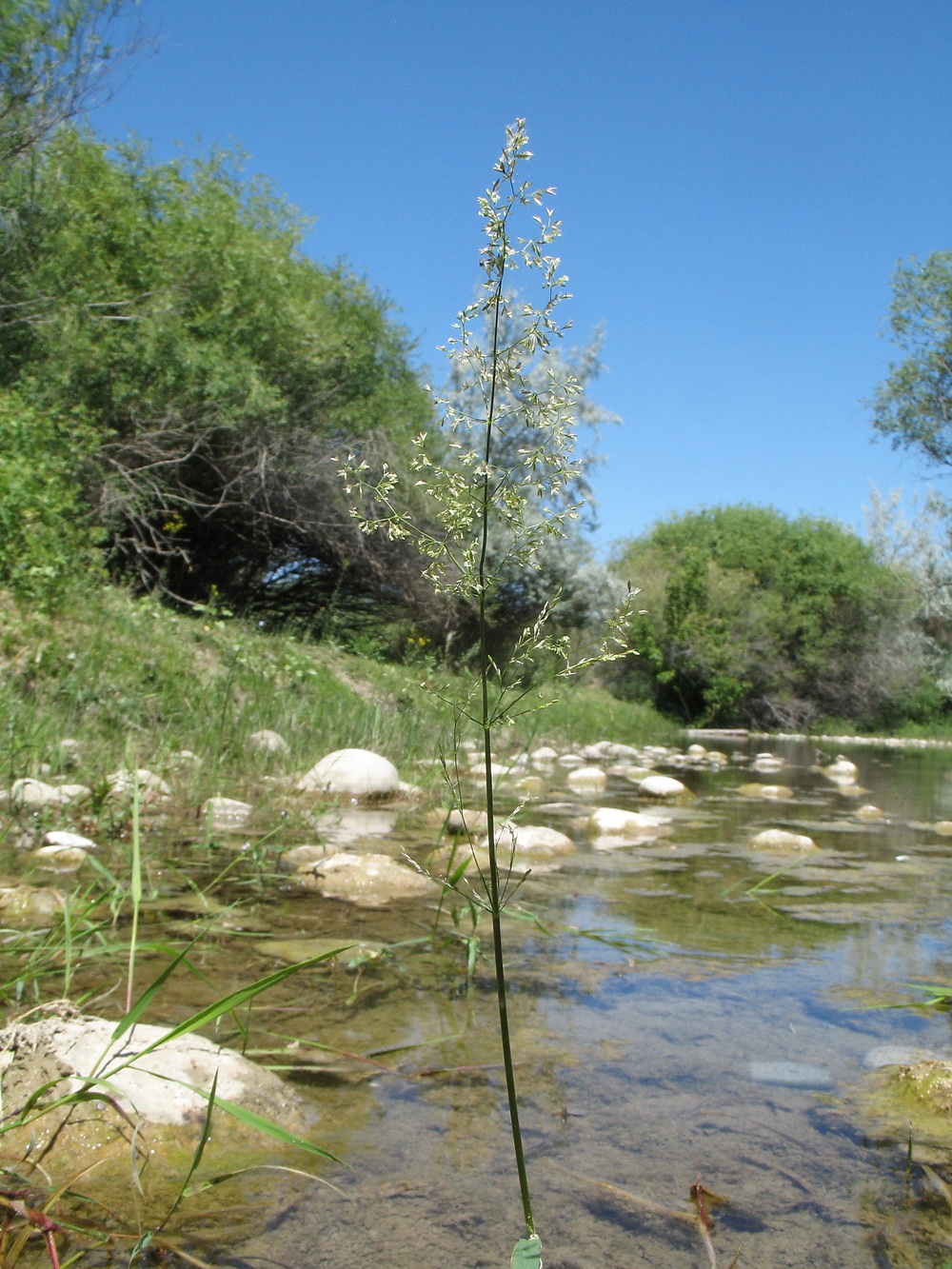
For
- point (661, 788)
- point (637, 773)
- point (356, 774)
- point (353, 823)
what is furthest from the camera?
point (637, 773)

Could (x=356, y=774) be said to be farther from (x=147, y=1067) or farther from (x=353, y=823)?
(x=147, y=1067)

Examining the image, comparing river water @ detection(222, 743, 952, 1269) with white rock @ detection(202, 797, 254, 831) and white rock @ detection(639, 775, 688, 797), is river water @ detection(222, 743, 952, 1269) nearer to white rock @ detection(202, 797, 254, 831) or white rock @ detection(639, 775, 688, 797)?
white rock @ detection(202, 797, 254, 831)

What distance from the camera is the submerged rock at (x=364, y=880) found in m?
3.72

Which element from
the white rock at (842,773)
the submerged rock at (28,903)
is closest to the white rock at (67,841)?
the submerged rock at (28,903)

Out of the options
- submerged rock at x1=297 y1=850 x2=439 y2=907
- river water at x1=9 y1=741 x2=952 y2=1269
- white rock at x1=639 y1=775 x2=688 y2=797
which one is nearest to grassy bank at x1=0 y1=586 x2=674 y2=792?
submerged rock at x1=297 y1=850 x2=439 y2=907

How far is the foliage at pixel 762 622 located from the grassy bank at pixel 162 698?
10484 mm

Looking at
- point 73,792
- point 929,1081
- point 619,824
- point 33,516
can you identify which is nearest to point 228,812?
point 73,792

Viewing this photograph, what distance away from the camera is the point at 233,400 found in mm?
11891

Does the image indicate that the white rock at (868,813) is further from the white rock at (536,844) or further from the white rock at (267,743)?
the white rock at (267,743)

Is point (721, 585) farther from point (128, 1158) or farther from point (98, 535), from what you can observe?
point (128, 1158)

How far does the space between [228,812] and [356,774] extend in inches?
56.2

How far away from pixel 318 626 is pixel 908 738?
20.9 meters

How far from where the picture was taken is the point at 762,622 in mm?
28703

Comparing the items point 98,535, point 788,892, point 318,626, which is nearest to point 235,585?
point 318,626
